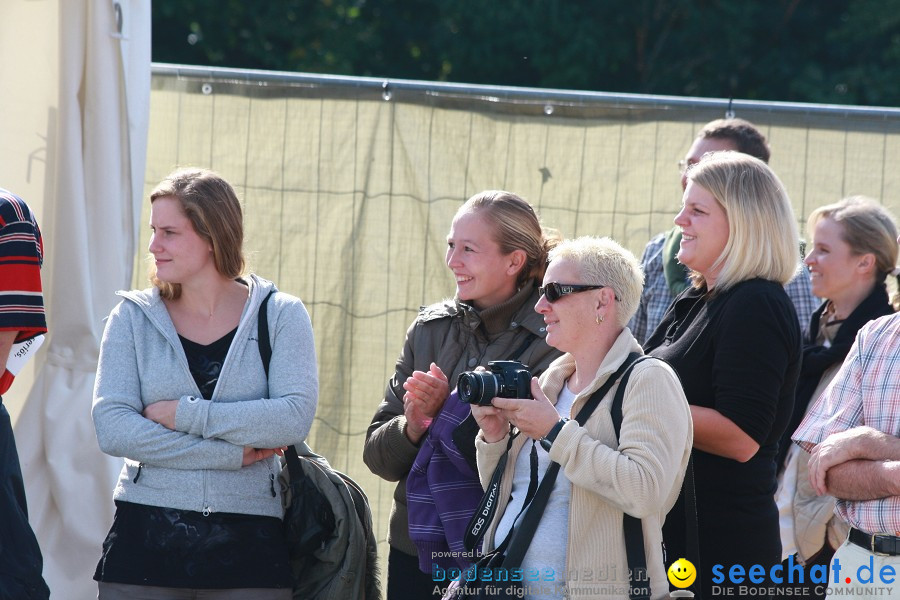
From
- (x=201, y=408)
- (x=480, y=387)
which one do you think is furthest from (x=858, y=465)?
(x=201, y=408)

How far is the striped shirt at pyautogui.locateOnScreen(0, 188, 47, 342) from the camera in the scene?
327 cm

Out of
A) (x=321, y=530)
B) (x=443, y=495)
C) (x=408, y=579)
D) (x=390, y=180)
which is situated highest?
(x=390, y=180)

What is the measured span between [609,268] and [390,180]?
85.2 inches

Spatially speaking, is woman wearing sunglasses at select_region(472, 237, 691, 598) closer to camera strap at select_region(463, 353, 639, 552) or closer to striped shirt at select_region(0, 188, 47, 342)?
camera strap at select_region(463, 353, 639, 552)

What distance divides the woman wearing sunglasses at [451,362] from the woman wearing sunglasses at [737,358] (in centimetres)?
54

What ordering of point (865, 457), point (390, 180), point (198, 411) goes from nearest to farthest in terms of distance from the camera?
1. point (865, 457)
2. point (198, 411)
3. point (390, 180)

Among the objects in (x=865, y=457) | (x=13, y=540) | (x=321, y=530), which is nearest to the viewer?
(x=865, y=457)

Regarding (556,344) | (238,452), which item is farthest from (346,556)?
(556,344)

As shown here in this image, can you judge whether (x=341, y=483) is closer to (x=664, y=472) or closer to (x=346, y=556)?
(x=346, y=556)

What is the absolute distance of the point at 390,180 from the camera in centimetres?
500

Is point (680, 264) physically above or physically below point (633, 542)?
above

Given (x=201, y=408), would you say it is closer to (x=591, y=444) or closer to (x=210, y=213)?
(x=210, y=213)

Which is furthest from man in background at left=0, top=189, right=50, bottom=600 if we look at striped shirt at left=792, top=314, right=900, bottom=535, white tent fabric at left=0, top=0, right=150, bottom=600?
striped shirt at left=792, top=314, right=900, bottom=535

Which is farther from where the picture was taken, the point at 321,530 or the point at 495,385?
the point at 321,530
